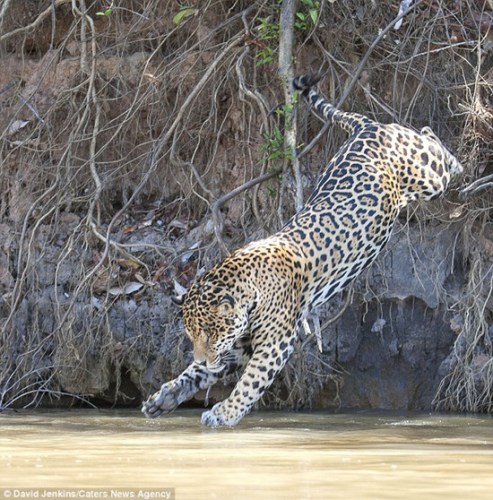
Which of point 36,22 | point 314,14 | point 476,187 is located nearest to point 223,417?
point 476,187

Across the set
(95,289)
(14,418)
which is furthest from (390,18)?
(14,418)

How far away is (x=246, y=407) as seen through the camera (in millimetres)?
6508

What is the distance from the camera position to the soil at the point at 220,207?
8.03 meters

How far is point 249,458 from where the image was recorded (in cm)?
490

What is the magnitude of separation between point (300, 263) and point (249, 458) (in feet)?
6.80

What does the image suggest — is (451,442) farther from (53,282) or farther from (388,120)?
(53,282)

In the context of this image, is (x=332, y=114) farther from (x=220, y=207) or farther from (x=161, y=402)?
(x=161, y=402)

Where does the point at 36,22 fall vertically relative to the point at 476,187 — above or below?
above

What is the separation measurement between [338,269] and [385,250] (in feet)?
4.60

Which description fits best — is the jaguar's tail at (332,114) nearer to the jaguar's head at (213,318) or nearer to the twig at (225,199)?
the twig at (225,199)

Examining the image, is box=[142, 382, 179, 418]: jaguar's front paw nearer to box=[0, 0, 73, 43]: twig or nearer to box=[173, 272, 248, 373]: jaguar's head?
box=[173, 272, 248, 373]: jaguar's head

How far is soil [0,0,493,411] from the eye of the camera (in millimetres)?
8031

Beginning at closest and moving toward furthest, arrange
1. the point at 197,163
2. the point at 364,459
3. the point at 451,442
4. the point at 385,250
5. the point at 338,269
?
the point at 364,459 → the point at 451,442 → the point at 338,269 → the point at 385,250 → the point at 197,163

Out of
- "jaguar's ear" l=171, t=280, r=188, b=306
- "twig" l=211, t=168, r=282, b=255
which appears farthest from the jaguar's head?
"twig" l=211, t=168, r=282, b=255
